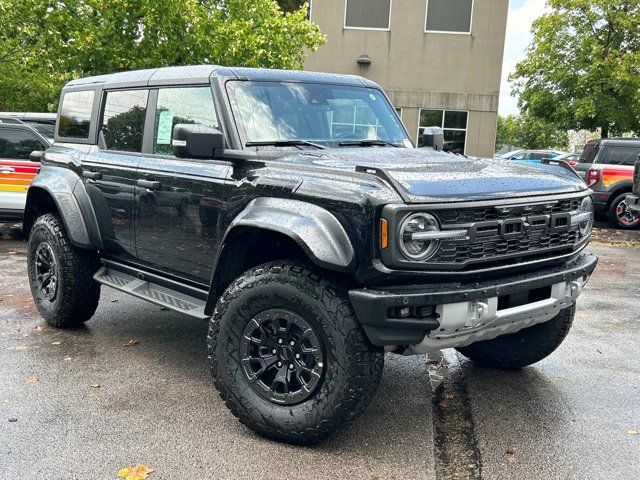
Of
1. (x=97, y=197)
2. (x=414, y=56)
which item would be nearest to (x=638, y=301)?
(x=97, y=197)

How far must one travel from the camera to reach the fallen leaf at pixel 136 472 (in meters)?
3.28

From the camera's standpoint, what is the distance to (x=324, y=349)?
346cm

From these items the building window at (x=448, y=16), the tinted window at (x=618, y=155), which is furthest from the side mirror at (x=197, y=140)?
the building window at (x=448, y=16)

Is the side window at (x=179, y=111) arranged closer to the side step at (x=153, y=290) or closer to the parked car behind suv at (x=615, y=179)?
the side step at (x=153, y=290)

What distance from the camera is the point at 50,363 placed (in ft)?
16.1

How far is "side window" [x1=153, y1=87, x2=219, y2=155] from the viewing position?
4375 mm

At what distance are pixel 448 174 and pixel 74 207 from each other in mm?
3142

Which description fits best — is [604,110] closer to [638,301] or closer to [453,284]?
[638,301]

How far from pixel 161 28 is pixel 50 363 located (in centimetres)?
1102

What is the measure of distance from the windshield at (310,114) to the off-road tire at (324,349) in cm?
103

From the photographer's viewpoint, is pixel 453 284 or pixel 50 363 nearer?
pixel 453 284

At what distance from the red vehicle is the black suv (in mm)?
10968

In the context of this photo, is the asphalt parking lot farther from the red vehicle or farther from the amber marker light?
the red vehicle

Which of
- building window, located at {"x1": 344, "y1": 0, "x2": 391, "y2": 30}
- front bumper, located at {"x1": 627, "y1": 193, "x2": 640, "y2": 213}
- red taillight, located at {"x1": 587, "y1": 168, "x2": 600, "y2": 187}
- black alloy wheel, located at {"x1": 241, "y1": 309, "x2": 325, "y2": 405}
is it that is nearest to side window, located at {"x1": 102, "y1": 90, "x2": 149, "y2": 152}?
black alloy wheel, located at {"x1": 241, "y1": 309, "x2": 325, "y2": 405}
